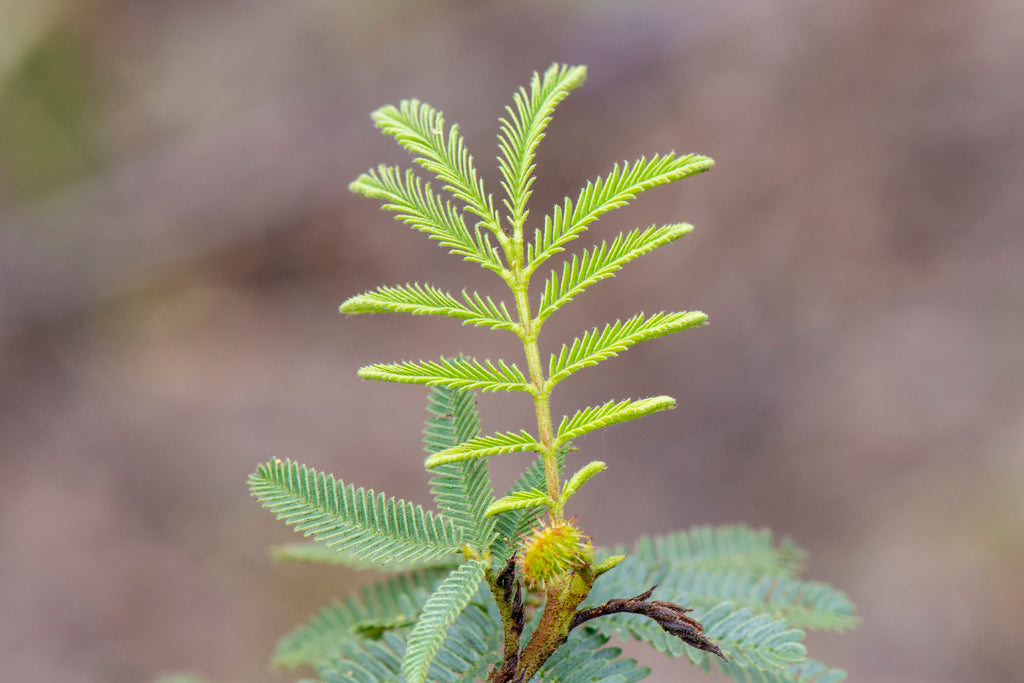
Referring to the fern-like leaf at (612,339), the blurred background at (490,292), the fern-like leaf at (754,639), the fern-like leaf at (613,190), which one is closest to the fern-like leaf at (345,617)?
the fern-like leaf at (754,639)

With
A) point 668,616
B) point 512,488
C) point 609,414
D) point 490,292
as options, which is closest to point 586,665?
point 668,616

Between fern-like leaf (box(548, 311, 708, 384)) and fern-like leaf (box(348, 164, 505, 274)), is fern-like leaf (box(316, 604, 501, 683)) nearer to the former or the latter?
fern-like leaf (box(548, 311, 708, 384))

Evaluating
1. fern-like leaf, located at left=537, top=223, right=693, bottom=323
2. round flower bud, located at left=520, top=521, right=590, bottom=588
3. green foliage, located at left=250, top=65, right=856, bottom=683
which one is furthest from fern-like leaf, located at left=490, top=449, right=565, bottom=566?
fern-like leaf, located at left=537, top=223, right=693, bottom=323

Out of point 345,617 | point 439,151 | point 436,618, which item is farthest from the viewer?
point 345,617

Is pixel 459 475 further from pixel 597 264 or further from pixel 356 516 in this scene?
pixel 597 264

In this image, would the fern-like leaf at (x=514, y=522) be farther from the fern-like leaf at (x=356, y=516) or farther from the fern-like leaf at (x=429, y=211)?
the fern-like leaf at (x=429, y=211)

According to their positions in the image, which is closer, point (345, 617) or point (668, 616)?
point (668, 616)
